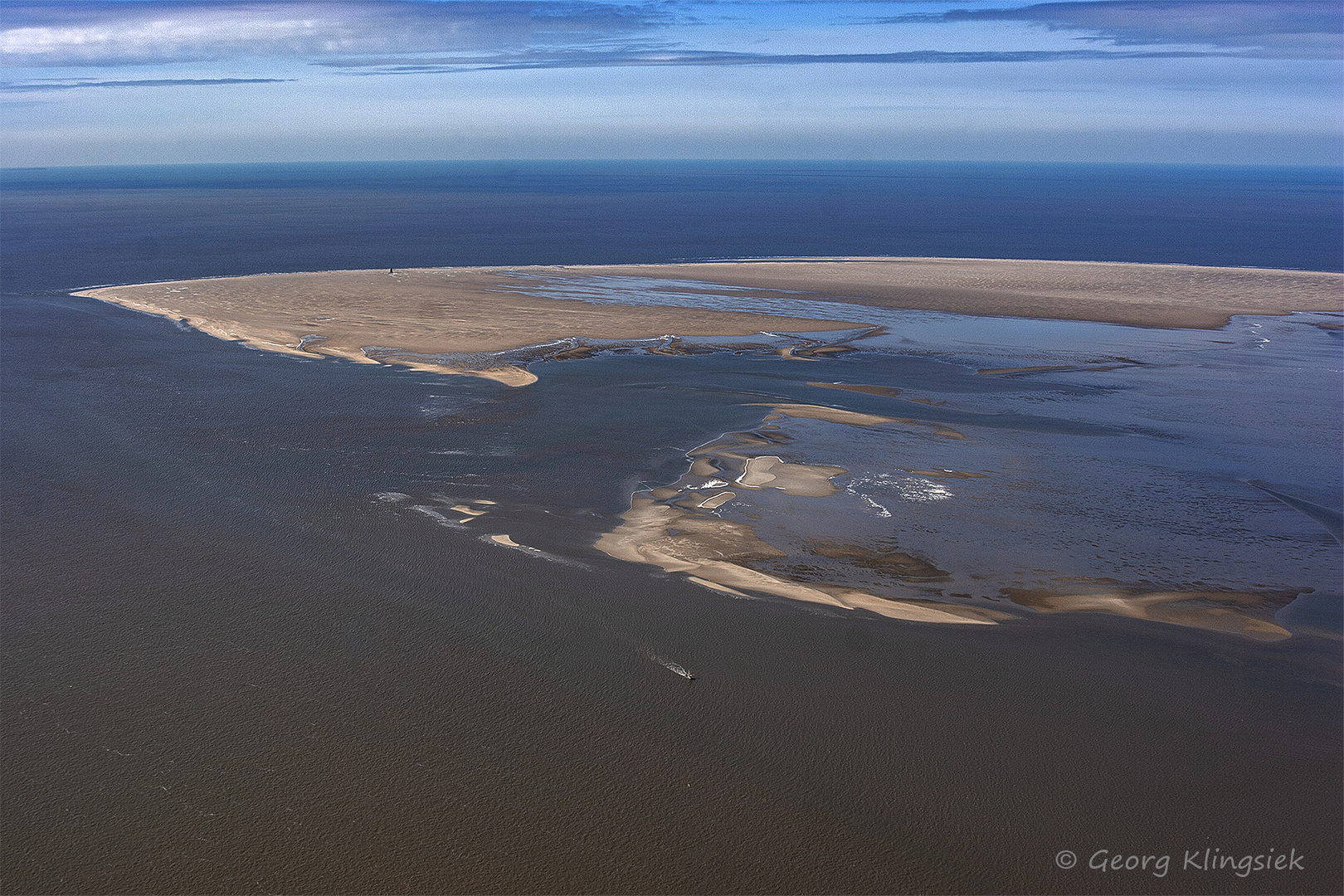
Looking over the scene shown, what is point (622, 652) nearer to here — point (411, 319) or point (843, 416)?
point (843, 416)

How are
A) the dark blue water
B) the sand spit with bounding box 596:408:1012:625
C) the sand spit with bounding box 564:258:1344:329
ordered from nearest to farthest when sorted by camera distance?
the sand spit with bounding box 596:408:1012:625 → the sand spit with bounding box 564:258:1344:329 → the dark blue water

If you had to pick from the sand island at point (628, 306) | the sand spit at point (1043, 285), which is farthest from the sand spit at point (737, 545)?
the sand spit at point (1043, 285)

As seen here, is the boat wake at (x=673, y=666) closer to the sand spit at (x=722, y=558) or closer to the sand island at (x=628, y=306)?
the sand spit at (x=722, y=558)

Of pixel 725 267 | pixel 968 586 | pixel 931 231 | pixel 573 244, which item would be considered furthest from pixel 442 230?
pixel 968 586

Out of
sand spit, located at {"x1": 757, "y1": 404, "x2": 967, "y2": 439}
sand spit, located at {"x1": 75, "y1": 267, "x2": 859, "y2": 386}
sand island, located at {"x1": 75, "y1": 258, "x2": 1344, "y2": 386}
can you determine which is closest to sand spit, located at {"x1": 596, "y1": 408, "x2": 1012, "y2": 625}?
sand spit, located at {"x1": 757, "y1": 404, "x2": 967, "y2": 439}

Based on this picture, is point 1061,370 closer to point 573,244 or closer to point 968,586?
point 968,586

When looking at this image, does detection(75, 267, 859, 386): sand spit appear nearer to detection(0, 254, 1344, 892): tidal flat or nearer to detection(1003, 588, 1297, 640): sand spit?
Answer: detection(0, 254, 1344, 892): tidal flat
